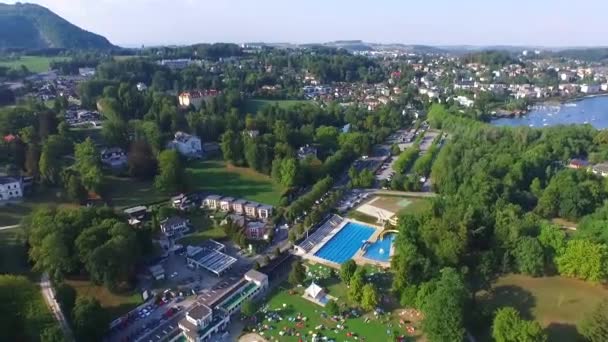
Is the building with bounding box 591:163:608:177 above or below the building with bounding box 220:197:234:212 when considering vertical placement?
above

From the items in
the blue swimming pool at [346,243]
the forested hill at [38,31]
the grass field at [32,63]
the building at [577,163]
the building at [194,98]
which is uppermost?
the forested hill at [38,31]

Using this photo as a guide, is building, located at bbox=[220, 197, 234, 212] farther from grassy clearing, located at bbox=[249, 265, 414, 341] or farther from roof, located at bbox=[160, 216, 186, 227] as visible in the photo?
grassy clearing, located at bbox=[249, 265, 414, 341]

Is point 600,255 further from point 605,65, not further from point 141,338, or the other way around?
point 605,65

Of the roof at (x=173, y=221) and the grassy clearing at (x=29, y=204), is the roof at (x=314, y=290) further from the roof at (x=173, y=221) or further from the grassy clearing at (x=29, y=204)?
the grassy clearing at (x=29, y=204)

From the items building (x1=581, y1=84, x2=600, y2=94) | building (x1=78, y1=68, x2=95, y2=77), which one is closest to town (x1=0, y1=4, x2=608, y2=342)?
building (x1=78, y1=68, x2=95, y2=77)

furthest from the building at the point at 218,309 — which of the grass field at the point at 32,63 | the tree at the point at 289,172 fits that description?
the grass field at the point at 32,63

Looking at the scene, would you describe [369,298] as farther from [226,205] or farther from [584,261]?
[226,205]
